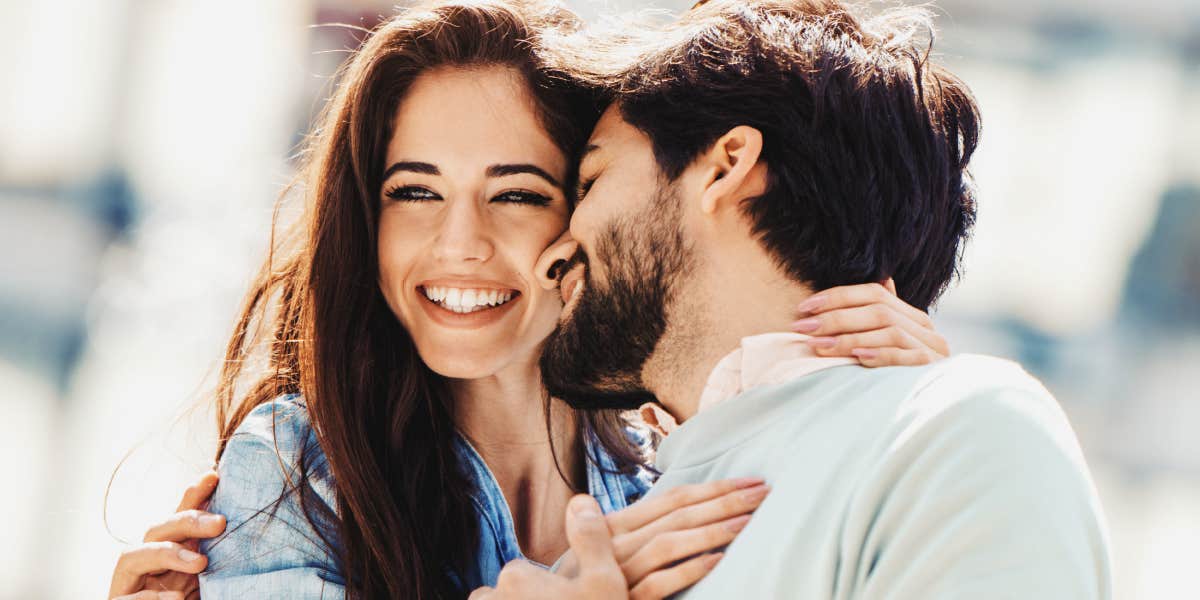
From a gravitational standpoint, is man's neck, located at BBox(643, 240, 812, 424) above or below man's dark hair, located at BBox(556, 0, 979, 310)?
below

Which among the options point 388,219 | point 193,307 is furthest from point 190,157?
point 388,219

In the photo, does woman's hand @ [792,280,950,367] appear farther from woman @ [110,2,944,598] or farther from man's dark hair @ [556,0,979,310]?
woman @ [110,2,944,598]

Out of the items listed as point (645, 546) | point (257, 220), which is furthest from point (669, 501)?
point (257, 220)

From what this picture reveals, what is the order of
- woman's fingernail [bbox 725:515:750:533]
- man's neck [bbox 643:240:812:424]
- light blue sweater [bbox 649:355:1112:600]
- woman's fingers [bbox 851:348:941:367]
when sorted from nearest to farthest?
1. light blue sweater [bbox 649:355:1112:600]
2. woman's fingernail [bbox 725:515:750:533]
3. woman's fingers [bbox 851:348:941:367]
4. man's neck [bbox 643:240:812:424]

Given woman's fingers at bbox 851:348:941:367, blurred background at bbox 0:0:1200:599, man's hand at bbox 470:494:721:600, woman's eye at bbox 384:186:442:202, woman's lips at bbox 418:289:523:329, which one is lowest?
man's hand at bbox 470:494:721:600

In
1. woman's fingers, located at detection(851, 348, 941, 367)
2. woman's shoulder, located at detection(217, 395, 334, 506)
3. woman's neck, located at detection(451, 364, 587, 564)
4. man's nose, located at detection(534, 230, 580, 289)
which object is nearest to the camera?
woman's fingers, located at detection(851, 348, 941, 367)

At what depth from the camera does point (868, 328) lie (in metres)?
1.28

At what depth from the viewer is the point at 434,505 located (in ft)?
5.94

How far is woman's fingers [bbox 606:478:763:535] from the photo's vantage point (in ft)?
3.83

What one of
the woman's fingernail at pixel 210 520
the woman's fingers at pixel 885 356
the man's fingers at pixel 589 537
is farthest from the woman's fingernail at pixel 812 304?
the woman's fingernail at pixel 210 520

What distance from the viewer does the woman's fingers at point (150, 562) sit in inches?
61.3

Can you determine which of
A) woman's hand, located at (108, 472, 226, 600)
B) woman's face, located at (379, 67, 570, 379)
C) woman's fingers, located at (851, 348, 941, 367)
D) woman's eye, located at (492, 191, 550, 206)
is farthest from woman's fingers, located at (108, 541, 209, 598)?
woman's fingers, located at (851, 348, 941, 367)

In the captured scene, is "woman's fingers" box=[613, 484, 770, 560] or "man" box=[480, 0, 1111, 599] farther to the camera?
Result: "woman's fingers" box=[613, 484, 770, 560]

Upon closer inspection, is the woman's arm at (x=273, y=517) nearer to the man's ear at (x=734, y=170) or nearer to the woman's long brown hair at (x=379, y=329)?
the woman's long brown hair at (x=379, y=329)
